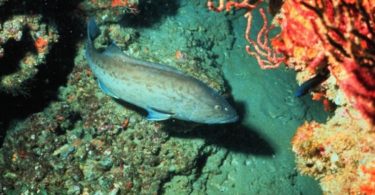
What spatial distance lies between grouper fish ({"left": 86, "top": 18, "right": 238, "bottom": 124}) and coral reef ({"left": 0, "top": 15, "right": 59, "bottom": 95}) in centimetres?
128

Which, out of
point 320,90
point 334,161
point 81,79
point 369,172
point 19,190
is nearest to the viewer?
point 369,172

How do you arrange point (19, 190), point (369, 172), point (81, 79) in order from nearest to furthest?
point (369, 172)
point (19, 190)
point (81, 79)

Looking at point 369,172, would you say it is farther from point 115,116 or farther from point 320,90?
point 115,116

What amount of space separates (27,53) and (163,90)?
2.46 metres

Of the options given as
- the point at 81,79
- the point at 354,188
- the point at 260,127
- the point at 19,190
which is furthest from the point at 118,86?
the point at 260,127

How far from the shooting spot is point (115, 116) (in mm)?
6012

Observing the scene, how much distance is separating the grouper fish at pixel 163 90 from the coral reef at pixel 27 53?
128 cm

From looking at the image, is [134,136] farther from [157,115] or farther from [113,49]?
[113,49]

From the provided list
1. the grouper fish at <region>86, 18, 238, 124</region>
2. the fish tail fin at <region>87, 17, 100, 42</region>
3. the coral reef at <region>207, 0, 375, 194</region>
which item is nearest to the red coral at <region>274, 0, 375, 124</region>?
the coral reef at <region>207, 0, 375, 194</region>

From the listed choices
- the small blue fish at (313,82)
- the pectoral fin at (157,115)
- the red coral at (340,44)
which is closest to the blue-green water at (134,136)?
the pectoral fin at (157,115)

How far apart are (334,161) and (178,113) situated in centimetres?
212

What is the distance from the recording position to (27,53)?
5.61 metres

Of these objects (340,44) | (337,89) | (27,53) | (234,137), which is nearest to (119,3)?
(27,53)

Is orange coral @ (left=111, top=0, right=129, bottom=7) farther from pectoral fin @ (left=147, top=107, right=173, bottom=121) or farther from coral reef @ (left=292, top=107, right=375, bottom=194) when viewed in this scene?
coral reef @ (left=292, top=107, right=375, bottom=194)
